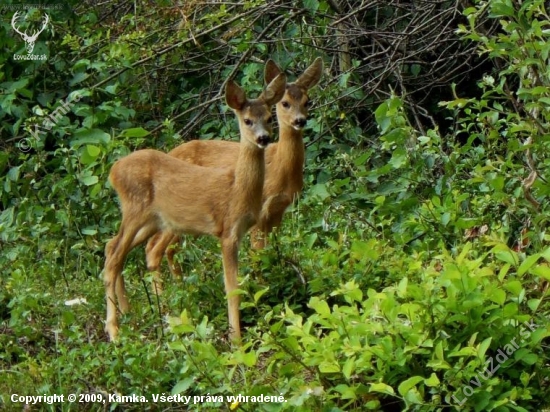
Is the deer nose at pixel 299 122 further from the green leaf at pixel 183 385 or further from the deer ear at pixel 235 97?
the green leaf at pixel 183 385

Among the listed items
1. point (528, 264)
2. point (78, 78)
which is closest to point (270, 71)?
point (78, 78)

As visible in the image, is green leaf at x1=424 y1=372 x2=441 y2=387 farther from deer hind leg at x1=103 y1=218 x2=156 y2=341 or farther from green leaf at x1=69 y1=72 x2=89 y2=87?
green leaf at x1=69 y1=72 x2=89 y2=87

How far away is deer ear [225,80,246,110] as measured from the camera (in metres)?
8.69

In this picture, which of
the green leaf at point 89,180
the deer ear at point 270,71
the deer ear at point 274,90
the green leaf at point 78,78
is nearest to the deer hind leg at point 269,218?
the deer ear at point 274,90

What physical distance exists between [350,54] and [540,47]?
4272 millimetres

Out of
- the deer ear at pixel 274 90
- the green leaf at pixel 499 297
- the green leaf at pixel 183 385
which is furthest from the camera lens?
the deer ear at pixel 274 90

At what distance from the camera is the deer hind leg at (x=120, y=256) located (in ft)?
27.5

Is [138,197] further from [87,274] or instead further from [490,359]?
[490,359]

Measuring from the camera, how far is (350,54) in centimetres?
1146

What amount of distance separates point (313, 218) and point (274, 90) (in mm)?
966

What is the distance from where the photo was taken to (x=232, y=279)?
7984 millimetres

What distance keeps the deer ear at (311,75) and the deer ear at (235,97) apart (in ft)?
3.83

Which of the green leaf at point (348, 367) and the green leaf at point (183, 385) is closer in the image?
the green leaf at point (348, 367)

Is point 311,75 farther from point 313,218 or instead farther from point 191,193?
point 191,193
